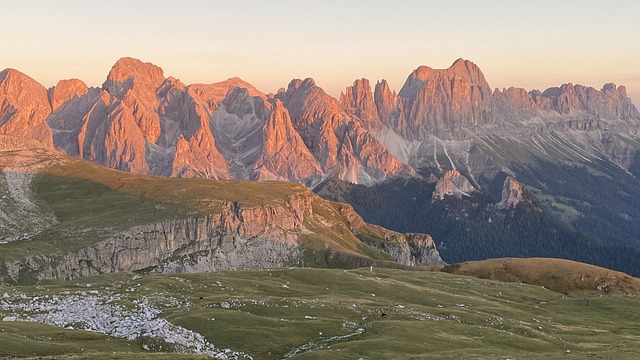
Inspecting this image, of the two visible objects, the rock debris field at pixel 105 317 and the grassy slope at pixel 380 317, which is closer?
the rock debris field at pixel 105 317

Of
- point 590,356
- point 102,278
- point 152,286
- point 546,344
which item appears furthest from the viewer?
point 102,278

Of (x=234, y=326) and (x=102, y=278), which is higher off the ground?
(x=234, y=326)

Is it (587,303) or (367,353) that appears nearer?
(367,353)

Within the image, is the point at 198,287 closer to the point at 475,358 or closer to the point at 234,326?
the point at 234,326

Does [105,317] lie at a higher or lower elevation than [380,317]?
lower

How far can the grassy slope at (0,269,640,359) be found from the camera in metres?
84.9

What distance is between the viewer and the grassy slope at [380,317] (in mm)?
84875

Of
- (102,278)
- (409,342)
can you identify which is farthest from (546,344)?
(102,278)

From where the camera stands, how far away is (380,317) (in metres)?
107

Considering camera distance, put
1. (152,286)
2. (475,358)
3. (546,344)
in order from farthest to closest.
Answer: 1. (152,286)
2. (546,344)
3. (475,358)

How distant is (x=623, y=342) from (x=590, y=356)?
28848 millimetres

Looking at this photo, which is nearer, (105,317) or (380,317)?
(105,317)

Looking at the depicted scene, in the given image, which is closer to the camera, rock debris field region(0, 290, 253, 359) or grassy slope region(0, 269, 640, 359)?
rock debris field region(0, 290, 253, 359)

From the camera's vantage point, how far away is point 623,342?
10700 centimetres
